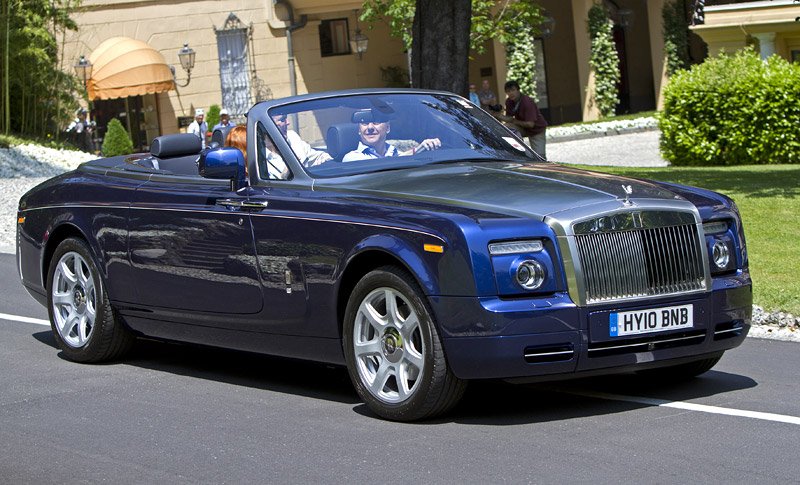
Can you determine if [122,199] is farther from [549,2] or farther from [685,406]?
[549,2]

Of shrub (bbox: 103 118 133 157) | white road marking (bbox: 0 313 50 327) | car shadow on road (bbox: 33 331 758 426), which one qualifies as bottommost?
car shadow on road (bbox: 33 331 758 426)

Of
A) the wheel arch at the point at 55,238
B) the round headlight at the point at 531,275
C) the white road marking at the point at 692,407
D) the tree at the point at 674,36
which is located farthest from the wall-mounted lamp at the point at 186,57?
the round headlight at the point at 531,275

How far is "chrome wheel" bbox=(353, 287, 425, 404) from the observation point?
6.93 m

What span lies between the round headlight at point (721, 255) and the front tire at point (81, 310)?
3839 mm

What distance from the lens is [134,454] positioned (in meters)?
6.67

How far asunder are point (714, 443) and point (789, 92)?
19.3 meters

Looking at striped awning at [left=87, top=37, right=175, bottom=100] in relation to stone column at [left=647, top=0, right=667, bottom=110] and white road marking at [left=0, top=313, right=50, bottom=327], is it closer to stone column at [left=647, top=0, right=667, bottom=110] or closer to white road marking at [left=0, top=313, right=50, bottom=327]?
stone column at [left=647, top=0, right=667, bottom=110]

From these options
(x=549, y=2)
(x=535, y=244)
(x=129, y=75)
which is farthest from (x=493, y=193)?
(x=549, y=2)

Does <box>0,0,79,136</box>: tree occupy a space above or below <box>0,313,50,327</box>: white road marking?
above

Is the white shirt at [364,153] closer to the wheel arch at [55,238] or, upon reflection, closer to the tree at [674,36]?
the wheel arch at [55,238]

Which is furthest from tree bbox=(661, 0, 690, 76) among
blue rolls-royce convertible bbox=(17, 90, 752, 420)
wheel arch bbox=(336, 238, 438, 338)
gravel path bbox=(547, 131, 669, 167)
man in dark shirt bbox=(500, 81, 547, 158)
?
wheel arch bbox=(336, 238, 438, 338)

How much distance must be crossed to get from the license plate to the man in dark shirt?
15.1 metres

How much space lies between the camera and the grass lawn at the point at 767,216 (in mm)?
10680

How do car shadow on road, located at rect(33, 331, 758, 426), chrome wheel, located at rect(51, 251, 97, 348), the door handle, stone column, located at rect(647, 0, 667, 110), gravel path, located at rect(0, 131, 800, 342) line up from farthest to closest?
stone column, located at rect(647, 0, 667, 110) → gravel path, located at rect(0, 131, 800, 342) → chrome wheel, located at rect(51, 251, 97, 348) → the door handle → car shadow on road, located at rect(33, 331, 758, 426)
